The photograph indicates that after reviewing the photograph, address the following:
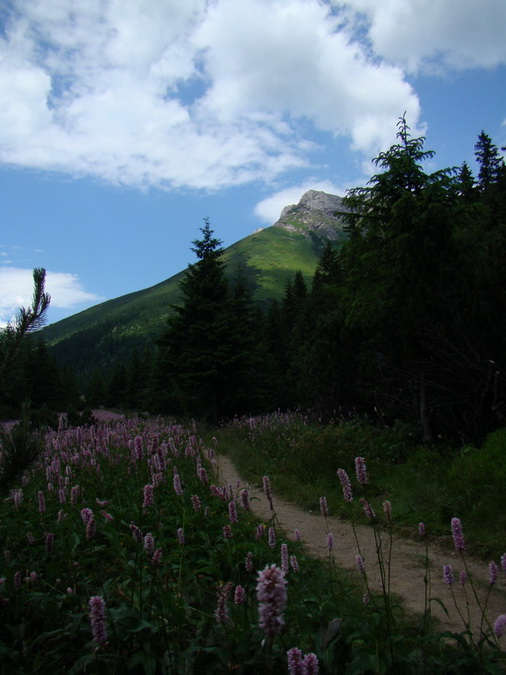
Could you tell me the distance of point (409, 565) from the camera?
15.8 ft

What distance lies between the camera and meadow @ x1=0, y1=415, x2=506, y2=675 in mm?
2104

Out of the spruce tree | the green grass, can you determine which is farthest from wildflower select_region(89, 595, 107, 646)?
the spruce tree

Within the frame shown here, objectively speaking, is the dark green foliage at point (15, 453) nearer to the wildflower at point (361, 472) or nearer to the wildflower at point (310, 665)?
the wildflower at point (361, 472)

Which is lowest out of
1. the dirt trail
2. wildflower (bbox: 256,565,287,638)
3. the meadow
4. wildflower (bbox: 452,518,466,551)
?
the dirt trail

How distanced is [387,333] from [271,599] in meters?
8.67

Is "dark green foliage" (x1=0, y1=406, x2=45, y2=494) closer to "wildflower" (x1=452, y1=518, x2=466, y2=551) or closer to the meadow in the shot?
the meadow

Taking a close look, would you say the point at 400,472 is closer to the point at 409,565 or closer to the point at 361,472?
the point at 409,565

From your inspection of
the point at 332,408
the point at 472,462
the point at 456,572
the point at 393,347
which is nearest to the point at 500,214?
the point at 332,408

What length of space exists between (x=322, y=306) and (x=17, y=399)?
28767mm

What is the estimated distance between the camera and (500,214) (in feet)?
118

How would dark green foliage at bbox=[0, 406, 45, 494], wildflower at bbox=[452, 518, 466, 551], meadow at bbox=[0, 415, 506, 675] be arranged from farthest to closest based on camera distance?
dark green foliage at bbox=[0, 406, 45, 494]
wildflower at bbox=[452, 518, 466, 551]
meadow at bbox=[0, 415, 506, 675]

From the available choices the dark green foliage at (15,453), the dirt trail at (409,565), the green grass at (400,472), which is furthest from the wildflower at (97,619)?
the green grass at (400,472)

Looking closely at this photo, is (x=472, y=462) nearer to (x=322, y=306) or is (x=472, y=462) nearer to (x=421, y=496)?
(x=421, y=496)

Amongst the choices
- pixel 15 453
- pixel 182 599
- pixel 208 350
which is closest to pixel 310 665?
pixel 182 599
